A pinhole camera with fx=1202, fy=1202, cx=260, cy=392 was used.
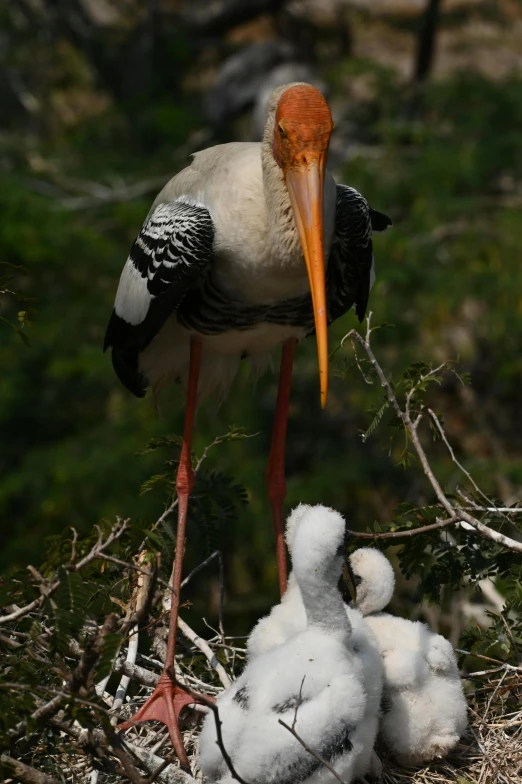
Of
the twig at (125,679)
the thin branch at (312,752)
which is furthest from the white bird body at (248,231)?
the thin branch at (312,752)

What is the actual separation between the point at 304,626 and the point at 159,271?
1.59m

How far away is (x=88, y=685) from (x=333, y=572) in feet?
2.96

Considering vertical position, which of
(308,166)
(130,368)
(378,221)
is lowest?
(130,368)

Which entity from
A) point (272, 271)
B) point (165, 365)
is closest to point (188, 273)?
point (272, 271)

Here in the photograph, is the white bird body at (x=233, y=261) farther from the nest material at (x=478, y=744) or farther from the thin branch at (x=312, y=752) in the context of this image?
the thin branch at (x=312, y=752)

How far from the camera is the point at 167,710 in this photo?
166 inches

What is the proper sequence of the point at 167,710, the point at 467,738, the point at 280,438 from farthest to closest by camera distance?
the point at 280,438 → the point at 167,710 → the point at 467,738

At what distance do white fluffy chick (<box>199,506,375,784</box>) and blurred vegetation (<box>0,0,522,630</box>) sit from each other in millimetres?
3472

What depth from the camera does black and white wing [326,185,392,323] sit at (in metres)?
4.80

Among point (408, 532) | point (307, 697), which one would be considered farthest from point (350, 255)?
point (307, 697)

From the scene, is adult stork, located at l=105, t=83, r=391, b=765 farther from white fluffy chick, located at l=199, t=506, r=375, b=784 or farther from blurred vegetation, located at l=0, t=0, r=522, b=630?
blurred vegetation, located at l=0, t=0, r=522, b=630

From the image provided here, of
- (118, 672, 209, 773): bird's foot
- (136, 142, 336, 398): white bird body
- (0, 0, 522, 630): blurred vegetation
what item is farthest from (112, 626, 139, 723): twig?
(0, 0, 522, 630): blurred vegetation

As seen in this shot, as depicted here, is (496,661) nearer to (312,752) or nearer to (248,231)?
(312,752)

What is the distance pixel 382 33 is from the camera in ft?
52.5
